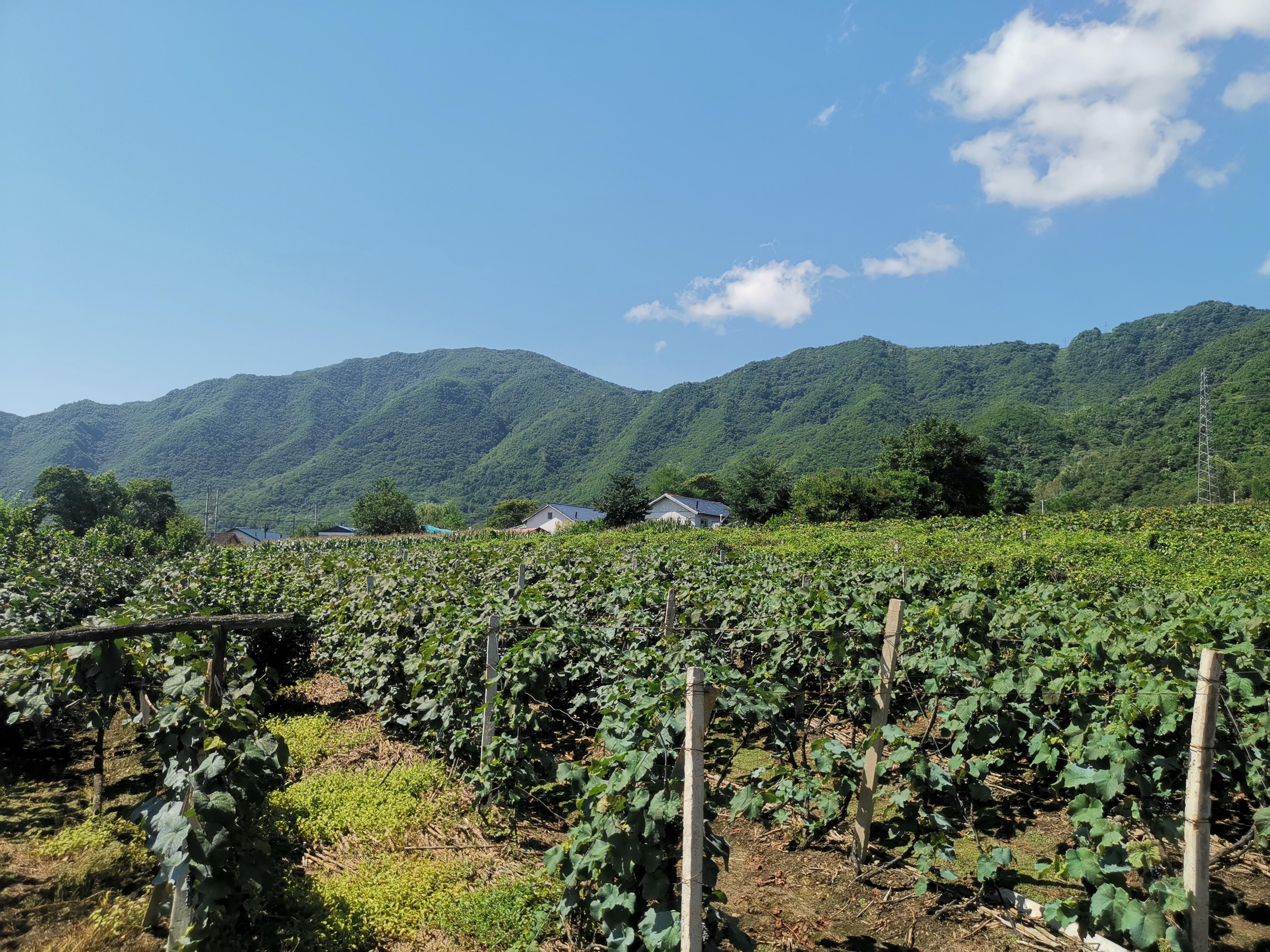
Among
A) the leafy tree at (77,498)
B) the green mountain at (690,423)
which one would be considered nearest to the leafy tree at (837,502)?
the green mountain at (690,423)

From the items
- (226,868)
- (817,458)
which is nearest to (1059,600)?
(226,868)

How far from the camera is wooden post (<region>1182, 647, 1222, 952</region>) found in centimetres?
→ 275

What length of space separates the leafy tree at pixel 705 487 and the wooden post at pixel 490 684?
251 feet

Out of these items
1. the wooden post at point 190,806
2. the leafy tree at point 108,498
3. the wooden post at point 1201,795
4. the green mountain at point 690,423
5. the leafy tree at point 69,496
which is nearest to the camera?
the wooden post at point 1201,795

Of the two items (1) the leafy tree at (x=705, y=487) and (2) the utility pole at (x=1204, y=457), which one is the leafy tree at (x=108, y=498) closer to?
(1) the leafy tree at (x=705, y=487)

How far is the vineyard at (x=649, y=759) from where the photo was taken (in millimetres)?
3062

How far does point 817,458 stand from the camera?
79.0 meters

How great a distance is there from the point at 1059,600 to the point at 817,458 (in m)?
75.0

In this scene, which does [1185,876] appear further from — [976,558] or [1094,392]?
[1094,392]

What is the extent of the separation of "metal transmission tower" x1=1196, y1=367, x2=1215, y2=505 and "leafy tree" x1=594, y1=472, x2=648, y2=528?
3528 centimetres

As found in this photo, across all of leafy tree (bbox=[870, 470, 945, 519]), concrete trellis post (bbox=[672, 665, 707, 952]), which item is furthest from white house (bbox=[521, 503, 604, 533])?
concrete trellis post (bbox=[672, 665, 707, 952])

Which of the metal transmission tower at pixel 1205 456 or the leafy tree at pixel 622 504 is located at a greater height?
the metal transmission tower at pixel 1205 456

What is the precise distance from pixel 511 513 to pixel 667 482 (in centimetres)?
2108

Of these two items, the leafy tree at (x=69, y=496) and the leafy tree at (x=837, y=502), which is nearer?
the leafy tree at (x=837, y=502)
